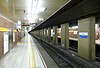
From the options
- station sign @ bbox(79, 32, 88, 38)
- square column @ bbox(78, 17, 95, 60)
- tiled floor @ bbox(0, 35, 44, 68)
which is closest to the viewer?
square column @ bbox(78, 17, 95, 60)

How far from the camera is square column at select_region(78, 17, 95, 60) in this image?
4.71 m

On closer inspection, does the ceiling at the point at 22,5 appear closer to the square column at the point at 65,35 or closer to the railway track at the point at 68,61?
the square column at the point at 65,35

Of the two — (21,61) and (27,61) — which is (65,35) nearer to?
(27,61)

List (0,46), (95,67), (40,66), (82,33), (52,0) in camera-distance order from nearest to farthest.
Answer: (95,67) < (82,33) < (40,66) < (0,46) < (52,0)

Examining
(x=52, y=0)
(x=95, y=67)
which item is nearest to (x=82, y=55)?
(x=95, y=67)

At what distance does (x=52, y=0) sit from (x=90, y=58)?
16.0 feet

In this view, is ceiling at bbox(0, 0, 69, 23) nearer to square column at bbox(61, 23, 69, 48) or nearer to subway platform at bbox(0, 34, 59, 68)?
square column at bbox(61, 23, 69, 48)

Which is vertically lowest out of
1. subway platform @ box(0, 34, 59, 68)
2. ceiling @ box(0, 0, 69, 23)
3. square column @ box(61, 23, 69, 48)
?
subway platform @ box(0, 34, 59, 68)

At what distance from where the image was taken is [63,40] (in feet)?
29.7

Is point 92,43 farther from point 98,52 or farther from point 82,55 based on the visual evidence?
point 98,52

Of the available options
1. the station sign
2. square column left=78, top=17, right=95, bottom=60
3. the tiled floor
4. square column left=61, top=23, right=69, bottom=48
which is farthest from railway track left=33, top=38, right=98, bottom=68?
the tiled floor

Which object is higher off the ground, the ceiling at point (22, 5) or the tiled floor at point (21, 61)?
the ceiling at point (22, 5)

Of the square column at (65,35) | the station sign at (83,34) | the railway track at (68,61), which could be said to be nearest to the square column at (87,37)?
the station sign at (83,34)

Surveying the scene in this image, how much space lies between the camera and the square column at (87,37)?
471 centimetres
